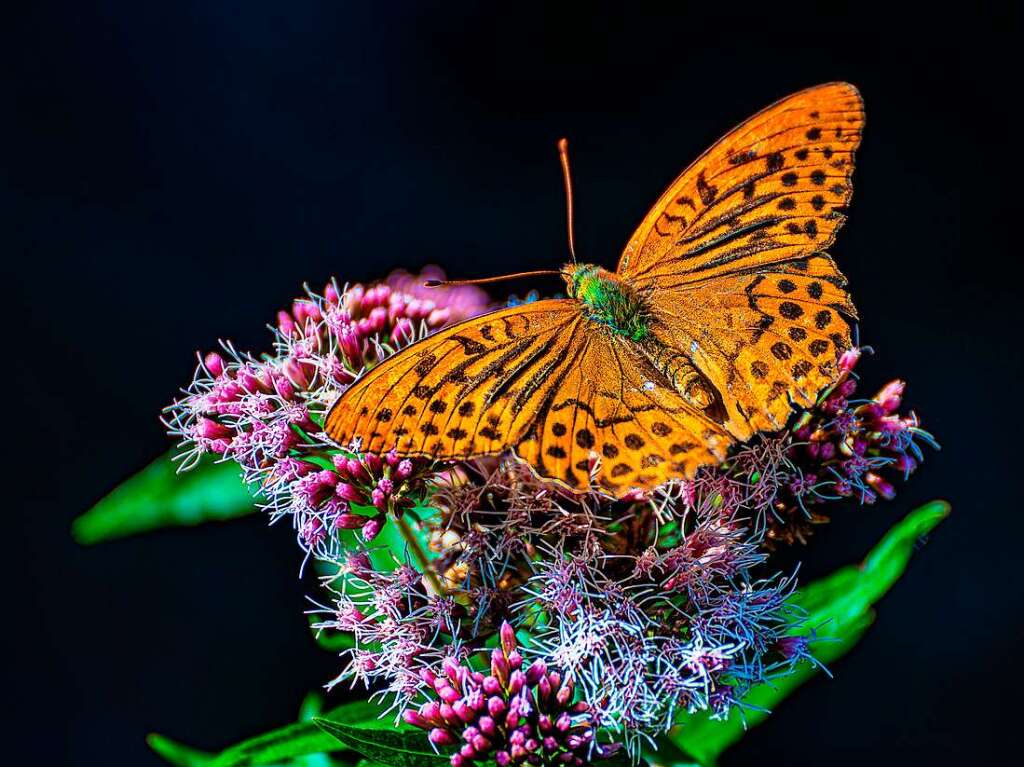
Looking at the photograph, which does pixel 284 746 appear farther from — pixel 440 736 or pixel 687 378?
pixel 687 378

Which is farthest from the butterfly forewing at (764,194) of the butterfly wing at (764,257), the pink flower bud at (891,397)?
the pink flower bud at (891,397)

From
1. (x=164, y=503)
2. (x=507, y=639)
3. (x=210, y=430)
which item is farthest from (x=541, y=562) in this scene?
(x=164, y=503)

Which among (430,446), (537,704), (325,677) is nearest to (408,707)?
(537,704)

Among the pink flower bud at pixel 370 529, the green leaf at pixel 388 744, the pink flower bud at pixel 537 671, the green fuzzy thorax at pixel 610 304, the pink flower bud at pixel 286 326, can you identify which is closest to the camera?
the green leaf at pixel 388 744

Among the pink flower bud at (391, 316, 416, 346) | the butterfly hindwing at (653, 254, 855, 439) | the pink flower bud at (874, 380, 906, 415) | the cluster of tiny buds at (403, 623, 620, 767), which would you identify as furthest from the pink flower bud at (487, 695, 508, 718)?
the pink flower bud at (874, 380, 906, 415)

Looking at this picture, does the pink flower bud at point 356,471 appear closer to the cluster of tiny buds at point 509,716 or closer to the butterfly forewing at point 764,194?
the cluster of tiny buds at point 509,716

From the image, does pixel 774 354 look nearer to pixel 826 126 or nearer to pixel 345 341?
pixel 826 126
